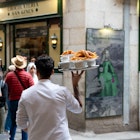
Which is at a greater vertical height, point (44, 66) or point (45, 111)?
point (44, 66)

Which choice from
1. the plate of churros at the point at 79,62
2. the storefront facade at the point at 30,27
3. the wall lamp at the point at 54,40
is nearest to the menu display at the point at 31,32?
the storefront facade at the point at 30,27

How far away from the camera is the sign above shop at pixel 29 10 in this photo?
1122 cm

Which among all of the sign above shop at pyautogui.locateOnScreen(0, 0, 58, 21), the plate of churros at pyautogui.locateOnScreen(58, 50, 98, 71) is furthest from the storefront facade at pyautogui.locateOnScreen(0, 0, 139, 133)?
the plate of churros at pyautogui.locateOnScreen(58, 50, 98, 71)

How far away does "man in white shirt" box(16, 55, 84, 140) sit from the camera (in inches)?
137

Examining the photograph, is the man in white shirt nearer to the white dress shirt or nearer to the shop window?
the white dress shirt

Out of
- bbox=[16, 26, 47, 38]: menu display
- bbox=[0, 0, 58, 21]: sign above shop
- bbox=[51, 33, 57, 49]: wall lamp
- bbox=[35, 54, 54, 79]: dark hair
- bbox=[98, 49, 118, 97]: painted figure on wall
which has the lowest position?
bbox=[98, 49, 118, 97]: painted figure on wall

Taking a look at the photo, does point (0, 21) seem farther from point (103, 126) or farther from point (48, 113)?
point (48, 113)

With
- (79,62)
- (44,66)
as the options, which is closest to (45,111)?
(44,66)

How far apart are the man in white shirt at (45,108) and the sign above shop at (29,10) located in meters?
7.61

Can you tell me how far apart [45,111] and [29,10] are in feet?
29.0

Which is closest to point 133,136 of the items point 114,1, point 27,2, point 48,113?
point 114,1

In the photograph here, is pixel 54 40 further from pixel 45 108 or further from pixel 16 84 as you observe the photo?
pixel 45 108

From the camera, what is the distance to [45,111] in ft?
11.5

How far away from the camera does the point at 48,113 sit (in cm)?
351
